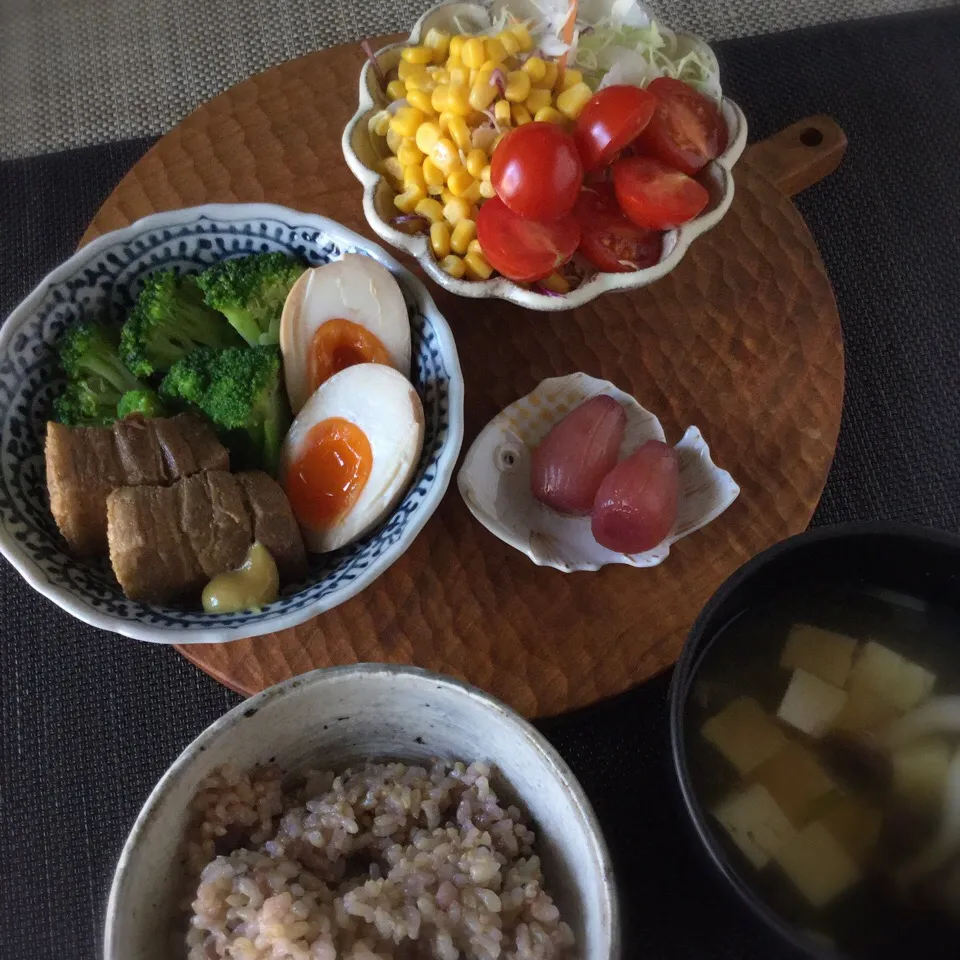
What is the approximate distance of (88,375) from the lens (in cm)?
115

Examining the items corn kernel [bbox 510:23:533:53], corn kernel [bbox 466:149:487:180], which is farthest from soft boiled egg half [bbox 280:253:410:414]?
corn kernel [bbox 510:23:533:53]

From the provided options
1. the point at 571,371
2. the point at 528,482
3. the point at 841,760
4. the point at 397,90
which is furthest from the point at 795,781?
the point at 397,90

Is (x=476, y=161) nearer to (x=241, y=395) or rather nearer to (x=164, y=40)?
(x=241, y=395)

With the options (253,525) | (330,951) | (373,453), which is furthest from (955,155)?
(330,951)

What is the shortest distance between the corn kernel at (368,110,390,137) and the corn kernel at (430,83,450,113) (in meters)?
0.08

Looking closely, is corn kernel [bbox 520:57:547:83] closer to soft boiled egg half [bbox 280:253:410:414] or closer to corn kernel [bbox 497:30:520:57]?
corn kernel [bbox 497:30:520:57]

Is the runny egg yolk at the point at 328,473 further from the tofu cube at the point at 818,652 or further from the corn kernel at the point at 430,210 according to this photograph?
the tofu cube at the point at 818,652

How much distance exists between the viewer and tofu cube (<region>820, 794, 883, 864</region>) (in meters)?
0.85

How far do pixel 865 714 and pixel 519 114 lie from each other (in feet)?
2.95

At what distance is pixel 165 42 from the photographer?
1877 millimetres

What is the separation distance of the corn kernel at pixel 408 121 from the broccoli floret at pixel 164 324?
0.36 meters

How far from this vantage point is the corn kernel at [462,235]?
3.95ft

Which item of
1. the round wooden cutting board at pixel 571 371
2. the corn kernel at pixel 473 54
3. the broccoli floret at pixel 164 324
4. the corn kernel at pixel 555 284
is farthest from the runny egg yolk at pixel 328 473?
the corn kernel at pixel 473 54

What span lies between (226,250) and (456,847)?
831 millimetres
